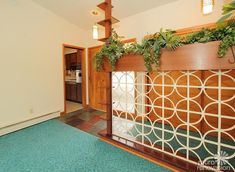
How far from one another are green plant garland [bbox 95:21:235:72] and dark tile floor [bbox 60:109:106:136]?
123 centimetres

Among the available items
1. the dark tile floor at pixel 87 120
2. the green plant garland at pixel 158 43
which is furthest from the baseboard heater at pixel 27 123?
the green plant garland at pixel 158 43

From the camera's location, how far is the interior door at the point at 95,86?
4527 mm

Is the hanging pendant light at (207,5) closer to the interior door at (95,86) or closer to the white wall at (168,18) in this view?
the white wall at (168,18)

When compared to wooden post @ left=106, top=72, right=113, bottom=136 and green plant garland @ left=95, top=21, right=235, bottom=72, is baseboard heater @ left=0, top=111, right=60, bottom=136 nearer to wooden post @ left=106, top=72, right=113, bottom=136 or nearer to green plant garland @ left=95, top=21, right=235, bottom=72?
wooden post @ left=106, top=72, right=113, bottom=136

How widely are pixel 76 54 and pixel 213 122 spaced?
511 centimetres

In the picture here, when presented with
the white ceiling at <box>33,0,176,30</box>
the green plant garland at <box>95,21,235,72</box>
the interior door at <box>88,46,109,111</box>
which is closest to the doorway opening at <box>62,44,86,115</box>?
the interior door at <box>88,46,109,111</box>

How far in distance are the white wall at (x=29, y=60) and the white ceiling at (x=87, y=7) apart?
0.78ft

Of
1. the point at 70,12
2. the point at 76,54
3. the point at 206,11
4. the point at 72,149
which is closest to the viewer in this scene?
the point at 206,11

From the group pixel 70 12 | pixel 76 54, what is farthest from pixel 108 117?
pixel 76 54

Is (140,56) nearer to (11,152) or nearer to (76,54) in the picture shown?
(11,152)

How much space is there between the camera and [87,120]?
374cm

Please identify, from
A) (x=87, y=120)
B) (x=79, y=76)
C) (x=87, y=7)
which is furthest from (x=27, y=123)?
(x=87, y=7)

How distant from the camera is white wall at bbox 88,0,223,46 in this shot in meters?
2.71

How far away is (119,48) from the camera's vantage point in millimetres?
2209
